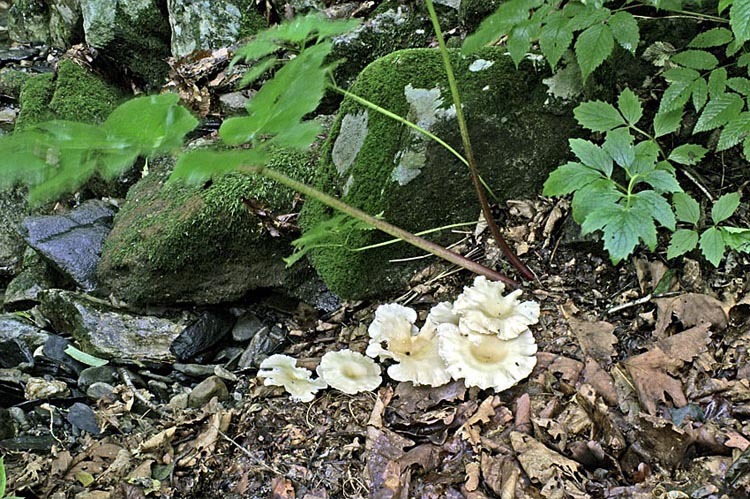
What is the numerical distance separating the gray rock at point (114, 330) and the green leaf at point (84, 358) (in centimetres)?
5

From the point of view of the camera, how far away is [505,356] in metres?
2.47

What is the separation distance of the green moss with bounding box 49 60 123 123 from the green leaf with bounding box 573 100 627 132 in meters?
5.53

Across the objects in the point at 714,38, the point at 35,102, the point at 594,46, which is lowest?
the point at 35,102

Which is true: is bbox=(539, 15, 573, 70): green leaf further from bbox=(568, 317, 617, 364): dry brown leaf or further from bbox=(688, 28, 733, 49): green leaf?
bbox=(568, 317, 617, 364): dry brown leaf

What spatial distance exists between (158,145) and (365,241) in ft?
5.47

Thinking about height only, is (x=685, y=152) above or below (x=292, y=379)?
above

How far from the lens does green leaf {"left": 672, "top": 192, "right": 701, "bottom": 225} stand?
92.6 inches

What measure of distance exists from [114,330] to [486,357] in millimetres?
2913

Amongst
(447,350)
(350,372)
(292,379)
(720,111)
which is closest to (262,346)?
(292,379)

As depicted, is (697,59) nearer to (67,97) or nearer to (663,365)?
(663,365)

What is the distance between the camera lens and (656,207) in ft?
7.20

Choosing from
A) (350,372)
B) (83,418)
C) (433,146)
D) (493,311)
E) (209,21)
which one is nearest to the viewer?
(493,311)

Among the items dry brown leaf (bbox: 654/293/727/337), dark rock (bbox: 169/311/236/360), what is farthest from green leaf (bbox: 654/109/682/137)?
dark rock (bbox: 169/311/236/360)

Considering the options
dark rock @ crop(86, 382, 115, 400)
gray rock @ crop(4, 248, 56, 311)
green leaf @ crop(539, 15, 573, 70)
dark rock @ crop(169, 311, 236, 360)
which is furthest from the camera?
gray rock @ crop(4, 248, 56, 311)
